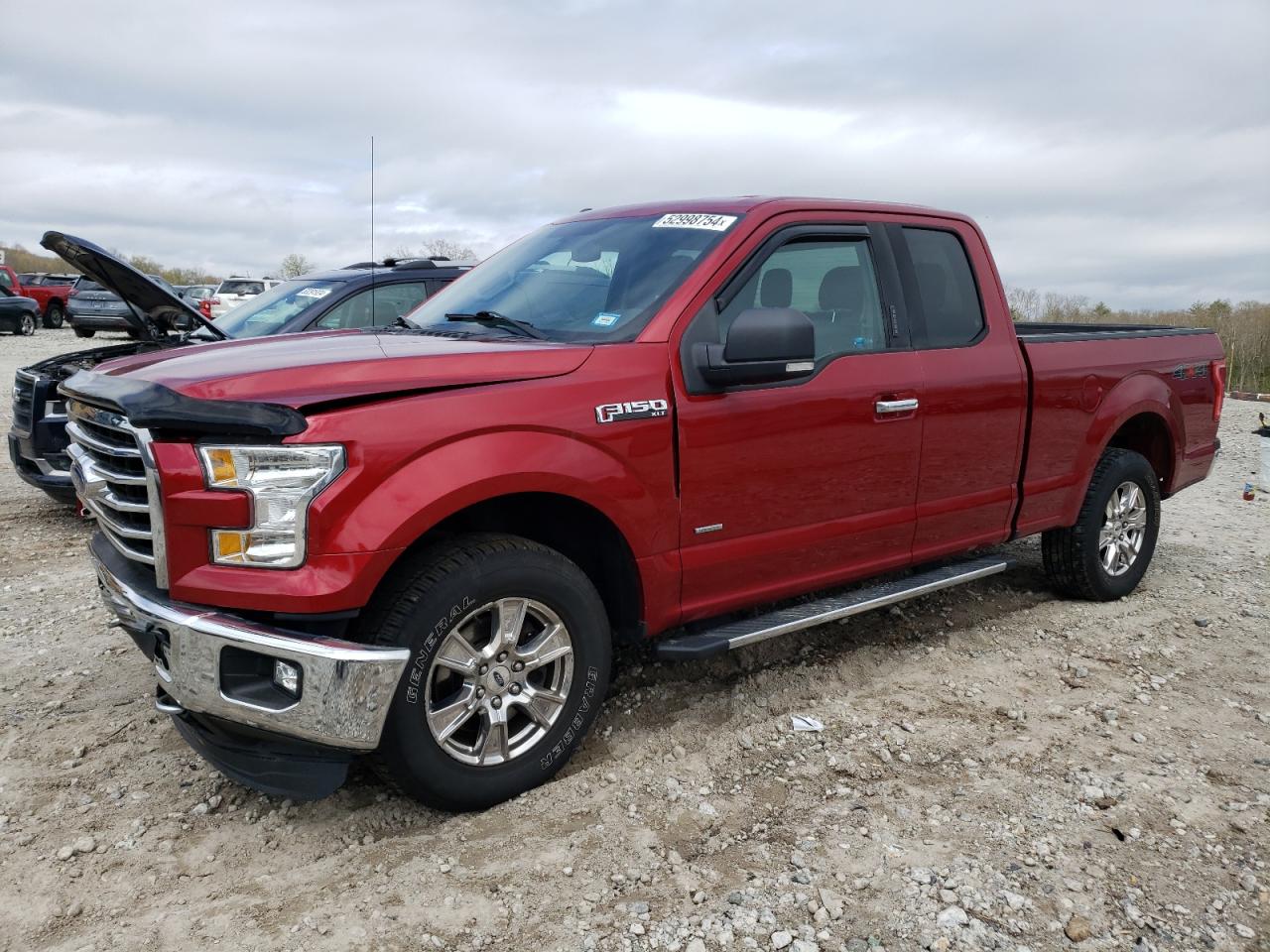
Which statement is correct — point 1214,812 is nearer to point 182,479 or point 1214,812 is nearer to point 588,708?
point 588,708

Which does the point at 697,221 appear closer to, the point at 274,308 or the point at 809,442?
the point at 809,442

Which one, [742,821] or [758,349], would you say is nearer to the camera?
[742,821]

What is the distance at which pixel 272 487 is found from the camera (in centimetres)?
271

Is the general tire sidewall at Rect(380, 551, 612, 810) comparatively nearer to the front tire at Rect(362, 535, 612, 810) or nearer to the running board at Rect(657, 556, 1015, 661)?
the front tire at Rect(362, 535, 612, 810)

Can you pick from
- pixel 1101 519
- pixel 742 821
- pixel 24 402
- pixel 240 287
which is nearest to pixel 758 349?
pixel 742 821

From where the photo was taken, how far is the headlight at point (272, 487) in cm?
270

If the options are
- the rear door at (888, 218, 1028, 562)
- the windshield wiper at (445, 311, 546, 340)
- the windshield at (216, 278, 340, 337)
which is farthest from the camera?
the windshield at (216, 278, 340, 337)

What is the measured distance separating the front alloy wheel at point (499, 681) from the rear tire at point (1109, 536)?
3238mm

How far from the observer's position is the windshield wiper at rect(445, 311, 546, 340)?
3.64m

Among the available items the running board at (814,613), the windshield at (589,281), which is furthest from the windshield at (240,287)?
the running board at (814,613)

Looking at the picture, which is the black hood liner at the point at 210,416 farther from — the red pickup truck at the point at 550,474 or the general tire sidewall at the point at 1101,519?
the general tire sidewall at the point at 1101,519

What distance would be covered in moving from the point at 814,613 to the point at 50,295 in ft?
108

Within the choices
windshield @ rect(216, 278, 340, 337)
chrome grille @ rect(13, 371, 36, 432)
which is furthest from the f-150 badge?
chrome grille @ rect(13, 371, 36, 432)

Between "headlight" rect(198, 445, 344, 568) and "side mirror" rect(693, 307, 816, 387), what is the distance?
1305mm
